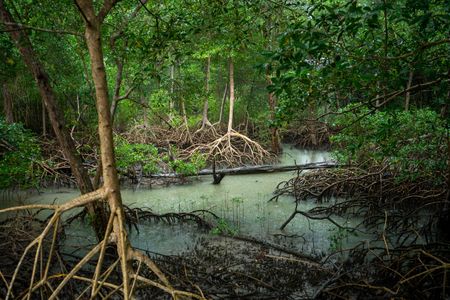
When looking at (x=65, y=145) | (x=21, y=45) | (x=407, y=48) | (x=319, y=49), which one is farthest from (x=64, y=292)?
(x=407, y=48)

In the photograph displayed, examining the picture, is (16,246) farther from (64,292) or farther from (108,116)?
(108,116)

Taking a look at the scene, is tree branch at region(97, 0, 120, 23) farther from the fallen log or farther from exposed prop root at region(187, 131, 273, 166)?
exposed prop root at region(187, 131, 273, 166)

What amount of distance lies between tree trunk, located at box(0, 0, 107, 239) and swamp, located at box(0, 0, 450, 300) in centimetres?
2

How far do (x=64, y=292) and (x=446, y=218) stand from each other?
13.6 feet

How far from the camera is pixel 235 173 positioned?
9008 mm

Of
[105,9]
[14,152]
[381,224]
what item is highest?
[105,9]

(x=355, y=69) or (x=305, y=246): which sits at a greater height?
(x=355, y=69)

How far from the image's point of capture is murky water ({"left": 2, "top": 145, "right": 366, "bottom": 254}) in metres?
5.21

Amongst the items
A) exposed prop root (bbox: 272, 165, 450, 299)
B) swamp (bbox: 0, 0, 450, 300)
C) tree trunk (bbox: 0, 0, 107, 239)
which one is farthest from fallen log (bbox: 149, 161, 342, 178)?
tree trunk (bbox: 0, 0, 107, 239)

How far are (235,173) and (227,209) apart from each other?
2.50 meters

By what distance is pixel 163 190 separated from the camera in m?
8.09

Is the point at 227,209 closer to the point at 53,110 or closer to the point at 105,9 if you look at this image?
the point at 53,110

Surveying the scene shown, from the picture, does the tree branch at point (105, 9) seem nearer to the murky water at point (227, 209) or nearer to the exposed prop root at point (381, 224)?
the exposed prop root at point (381, 224)

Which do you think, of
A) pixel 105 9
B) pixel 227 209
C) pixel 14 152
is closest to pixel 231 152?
pixel 227 209
